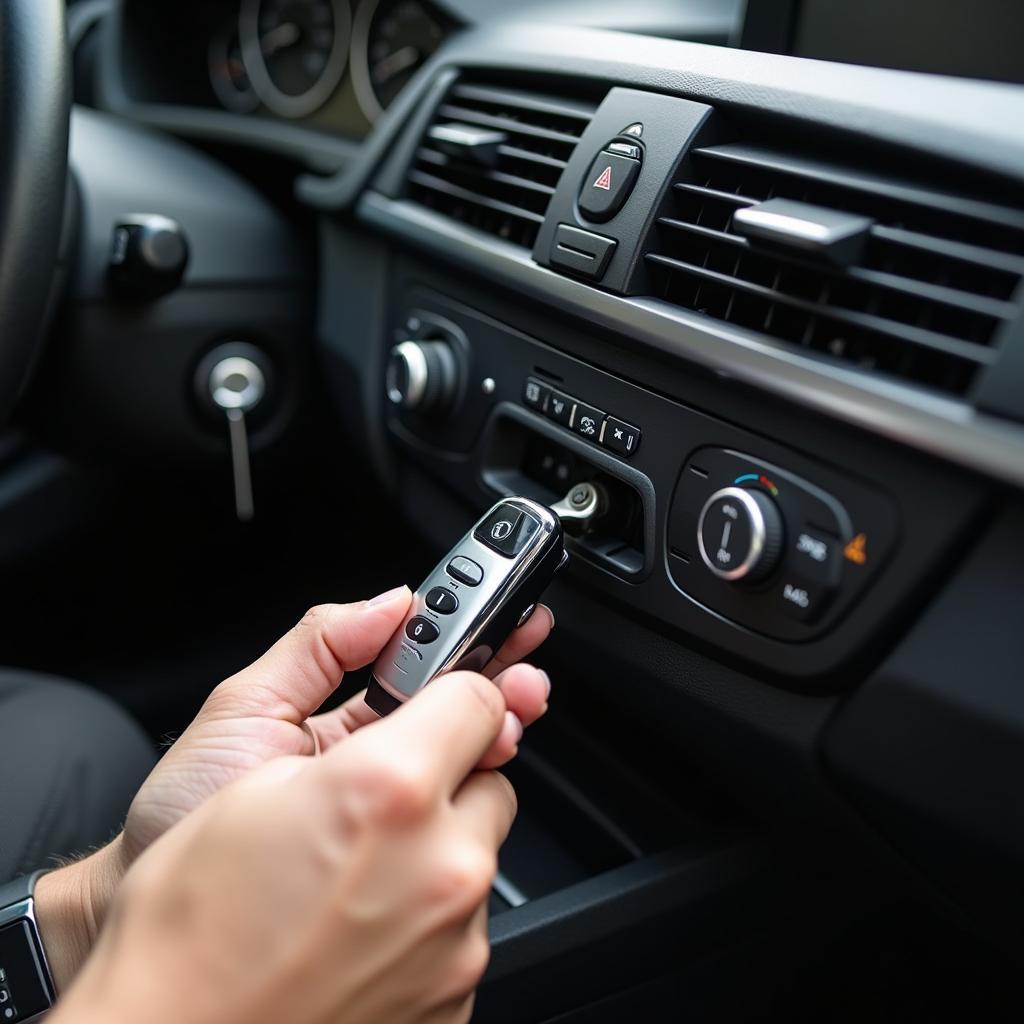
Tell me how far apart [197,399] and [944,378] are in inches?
34.9

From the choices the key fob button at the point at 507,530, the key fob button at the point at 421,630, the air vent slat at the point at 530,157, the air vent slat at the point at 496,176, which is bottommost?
the key fob button at the point at 421,630

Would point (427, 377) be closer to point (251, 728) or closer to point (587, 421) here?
point (587, 421)

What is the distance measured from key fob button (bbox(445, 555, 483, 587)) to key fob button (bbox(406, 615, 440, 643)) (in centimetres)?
3

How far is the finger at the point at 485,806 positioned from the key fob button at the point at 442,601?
→ 0.14 metres

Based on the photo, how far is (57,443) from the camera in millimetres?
1283

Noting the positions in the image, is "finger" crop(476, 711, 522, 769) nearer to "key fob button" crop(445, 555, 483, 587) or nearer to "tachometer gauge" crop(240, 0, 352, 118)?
"key fob button" crop(445, 555, 483, 587)

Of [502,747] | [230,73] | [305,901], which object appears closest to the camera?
[305,901]

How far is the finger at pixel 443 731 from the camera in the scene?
46 centimetres

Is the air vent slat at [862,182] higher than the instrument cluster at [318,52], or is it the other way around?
the air vent slat at [862,182]

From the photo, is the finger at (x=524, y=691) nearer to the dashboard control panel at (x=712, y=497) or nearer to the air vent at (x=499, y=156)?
the dashboard control panel at (x=712, y=497)

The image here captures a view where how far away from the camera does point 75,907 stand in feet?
2.26

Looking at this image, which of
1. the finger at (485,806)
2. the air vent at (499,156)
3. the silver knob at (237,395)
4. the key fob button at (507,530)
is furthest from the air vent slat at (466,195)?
the finger at (485,806)

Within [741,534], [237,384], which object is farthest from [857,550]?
[237,384]

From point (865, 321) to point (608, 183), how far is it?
0.23 meters
